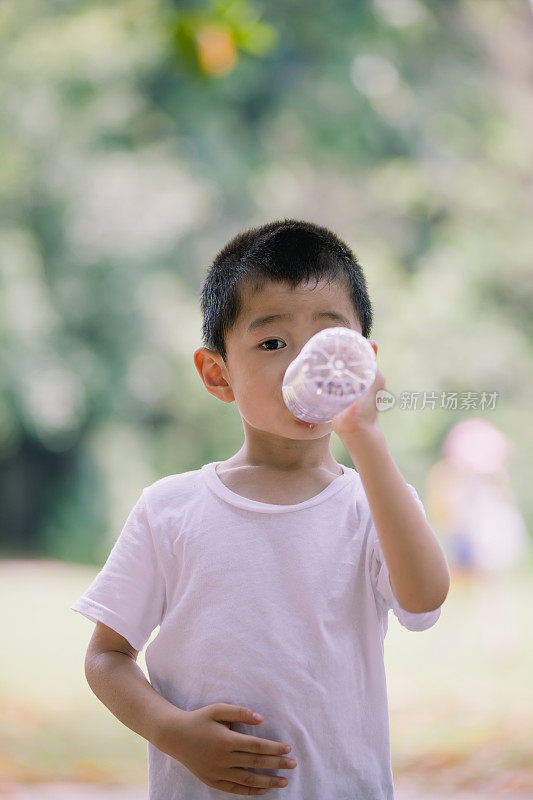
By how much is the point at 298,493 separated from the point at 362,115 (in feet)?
14.1

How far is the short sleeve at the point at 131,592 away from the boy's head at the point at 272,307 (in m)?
0.17

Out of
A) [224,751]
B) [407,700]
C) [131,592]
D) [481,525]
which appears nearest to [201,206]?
[481,525]

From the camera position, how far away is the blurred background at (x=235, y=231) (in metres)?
4.29

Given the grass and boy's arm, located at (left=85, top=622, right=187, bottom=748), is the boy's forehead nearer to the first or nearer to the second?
boy's arm, located at (left=85, top=622, right=187, bottom=748)

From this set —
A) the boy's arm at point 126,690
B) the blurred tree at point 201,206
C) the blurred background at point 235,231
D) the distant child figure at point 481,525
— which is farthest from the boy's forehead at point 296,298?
the blurred tree at point 201,206

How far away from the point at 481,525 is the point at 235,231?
2183 mm

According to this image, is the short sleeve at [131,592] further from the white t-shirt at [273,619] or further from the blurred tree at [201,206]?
the blurred tree at [201,206]

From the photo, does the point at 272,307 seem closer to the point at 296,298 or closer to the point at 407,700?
the point at 296,298

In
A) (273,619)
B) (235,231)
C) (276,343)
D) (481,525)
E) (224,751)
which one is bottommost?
(224,751)

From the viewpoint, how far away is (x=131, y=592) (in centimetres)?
81

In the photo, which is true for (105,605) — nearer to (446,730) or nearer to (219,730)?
(219,730)

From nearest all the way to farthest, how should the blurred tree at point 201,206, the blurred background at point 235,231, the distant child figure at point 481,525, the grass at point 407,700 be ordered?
the grass at point 407,700, the distant child figure at point 481,525, the blurred background at point 235,231, the blurred tree at point 201,206

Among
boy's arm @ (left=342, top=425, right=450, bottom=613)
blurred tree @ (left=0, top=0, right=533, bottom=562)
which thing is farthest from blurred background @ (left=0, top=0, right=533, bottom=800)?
boy's arm @ (left=342, top=425, right=450, bottom=613)

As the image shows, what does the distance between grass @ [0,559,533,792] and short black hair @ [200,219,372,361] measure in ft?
5.78
